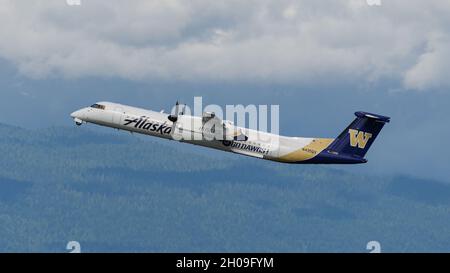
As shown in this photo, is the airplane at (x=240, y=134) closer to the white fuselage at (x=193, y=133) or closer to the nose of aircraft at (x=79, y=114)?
the white fuselage at (x=193, y=133)

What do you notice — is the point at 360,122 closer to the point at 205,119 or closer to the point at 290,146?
the point at 290,146

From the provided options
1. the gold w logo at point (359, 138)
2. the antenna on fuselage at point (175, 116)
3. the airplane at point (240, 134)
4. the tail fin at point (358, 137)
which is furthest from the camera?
the gold w logo at point (359, 138)

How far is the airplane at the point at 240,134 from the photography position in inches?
3652

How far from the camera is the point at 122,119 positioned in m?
94.4

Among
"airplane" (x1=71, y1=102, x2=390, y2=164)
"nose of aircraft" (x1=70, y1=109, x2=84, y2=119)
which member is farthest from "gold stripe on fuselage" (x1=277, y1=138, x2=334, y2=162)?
"nose of aircraft" (x1=70, y1=109, x2=84, y2=119)

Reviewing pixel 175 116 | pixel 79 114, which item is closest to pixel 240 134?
pixel 175 116

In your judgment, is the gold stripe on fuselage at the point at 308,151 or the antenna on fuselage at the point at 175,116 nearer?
the antenna on fuselage at the point at 175,116

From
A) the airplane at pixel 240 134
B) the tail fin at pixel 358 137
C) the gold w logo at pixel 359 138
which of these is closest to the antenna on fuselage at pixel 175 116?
the airplane at pixel 240 134

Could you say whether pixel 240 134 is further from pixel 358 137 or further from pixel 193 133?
pixel 358 137

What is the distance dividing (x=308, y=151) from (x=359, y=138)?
187 inches
